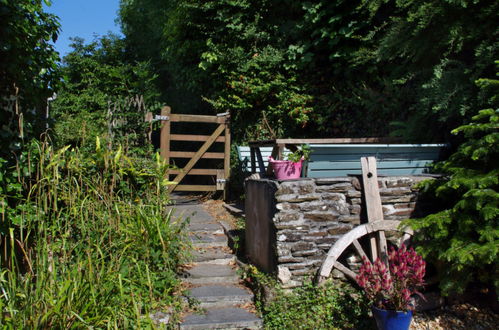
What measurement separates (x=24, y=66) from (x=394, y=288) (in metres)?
3.83

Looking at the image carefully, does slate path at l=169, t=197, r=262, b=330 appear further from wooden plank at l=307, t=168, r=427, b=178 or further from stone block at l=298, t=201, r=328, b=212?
wooden plank at l=307, t=168, r=427, b=178

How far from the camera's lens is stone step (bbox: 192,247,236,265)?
16.6 feet

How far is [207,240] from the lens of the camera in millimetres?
5422

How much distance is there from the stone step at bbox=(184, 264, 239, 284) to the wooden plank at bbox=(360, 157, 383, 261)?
1.55m

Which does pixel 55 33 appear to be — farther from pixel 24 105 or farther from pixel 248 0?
pixel 248 0

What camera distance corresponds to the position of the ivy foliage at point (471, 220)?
3609 mm

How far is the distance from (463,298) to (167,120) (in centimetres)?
531

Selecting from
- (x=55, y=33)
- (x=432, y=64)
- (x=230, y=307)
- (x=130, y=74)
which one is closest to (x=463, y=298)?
(x=230, y=307)

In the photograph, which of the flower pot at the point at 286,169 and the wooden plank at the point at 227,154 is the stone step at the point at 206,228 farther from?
the wooden plank at the point at 227,154

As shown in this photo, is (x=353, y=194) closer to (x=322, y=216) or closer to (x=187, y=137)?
(x=322, y=216)

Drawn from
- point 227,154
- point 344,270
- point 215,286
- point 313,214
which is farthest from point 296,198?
point 227,154

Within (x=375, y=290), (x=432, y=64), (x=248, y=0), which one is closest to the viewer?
(x=375, y=290)

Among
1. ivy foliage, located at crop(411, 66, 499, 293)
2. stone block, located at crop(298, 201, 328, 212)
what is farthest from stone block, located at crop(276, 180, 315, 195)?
ivy foliage, located at crop(411, 66, 499, 293)

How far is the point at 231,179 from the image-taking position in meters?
7.80
